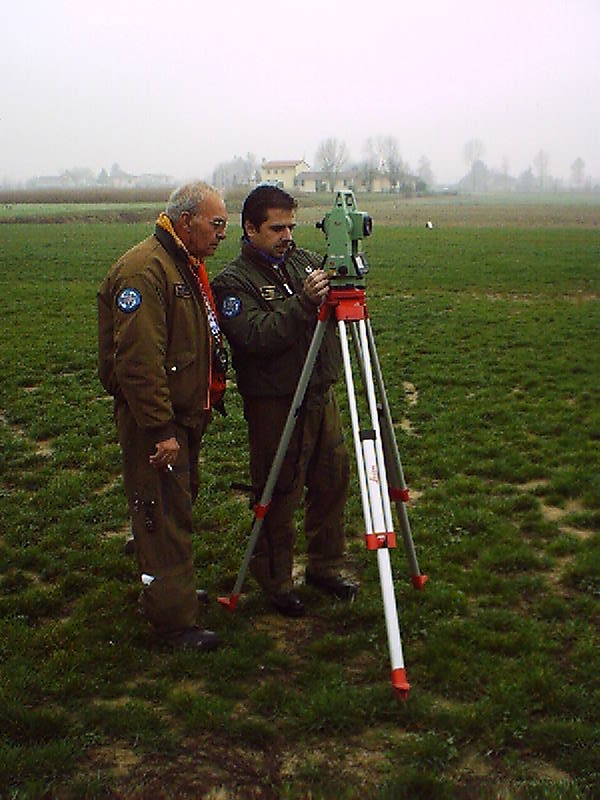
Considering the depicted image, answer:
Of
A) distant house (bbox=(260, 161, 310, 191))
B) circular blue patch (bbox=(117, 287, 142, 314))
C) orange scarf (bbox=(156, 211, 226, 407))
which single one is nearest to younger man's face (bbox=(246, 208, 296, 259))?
orange scarf (bbox=(156, 211, 226, 407))

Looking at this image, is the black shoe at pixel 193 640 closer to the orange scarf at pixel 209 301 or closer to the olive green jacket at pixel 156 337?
the olive green jacket at pixel 156 337

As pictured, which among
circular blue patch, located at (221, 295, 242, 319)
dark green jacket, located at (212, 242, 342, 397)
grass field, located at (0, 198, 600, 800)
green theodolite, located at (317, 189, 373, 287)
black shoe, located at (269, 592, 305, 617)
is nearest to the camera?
grass field, located at (0, 198, 600, 800)

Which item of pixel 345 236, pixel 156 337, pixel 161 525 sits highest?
pixel 345 236

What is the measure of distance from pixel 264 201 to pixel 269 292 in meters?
0.50

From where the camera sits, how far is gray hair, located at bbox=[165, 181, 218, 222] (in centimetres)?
420

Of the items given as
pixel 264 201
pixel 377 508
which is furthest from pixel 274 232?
pixel 377 508

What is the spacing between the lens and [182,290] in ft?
13.9

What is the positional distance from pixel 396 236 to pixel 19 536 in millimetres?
34930

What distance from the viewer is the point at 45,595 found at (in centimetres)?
511

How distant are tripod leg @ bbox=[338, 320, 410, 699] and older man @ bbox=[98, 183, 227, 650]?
84cm

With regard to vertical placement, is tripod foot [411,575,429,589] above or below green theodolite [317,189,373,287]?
below

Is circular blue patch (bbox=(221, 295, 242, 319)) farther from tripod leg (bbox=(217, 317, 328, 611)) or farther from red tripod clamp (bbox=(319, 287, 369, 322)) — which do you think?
red tripod clamp (bbox=(319, 287, 369, 322))

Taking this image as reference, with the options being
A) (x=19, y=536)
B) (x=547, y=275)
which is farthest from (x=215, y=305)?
(x=547, y=275)

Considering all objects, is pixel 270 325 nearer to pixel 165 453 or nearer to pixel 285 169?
pixel 165 453
